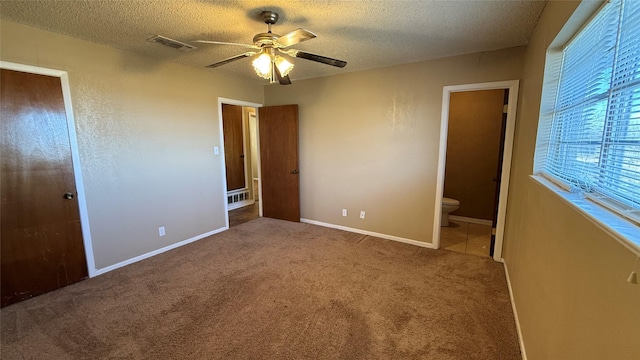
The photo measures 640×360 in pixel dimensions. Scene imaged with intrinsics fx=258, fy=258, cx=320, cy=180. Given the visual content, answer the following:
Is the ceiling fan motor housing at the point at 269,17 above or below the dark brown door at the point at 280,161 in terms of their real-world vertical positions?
above

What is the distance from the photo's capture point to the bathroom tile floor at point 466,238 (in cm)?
333

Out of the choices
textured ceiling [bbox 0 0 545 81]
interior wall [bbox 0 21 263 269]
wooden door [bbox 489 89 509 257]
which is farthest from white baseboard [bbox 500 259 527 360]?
interior wall [bbox 0 21 263 269]

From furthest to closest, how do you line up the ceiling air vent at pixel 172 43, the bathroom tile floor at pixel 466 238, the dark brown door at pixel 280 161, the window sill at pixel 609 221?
the dark brown door at pixel 280 161 → the bathroom tile floor at pixel 466 238 → the ceiling air vent at pixel 172 43 → the window sill at pixel 609 221

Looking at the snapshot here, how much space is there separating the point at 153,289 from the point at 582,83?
3439 millimetres

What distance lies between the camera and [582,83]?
1244 millimetres

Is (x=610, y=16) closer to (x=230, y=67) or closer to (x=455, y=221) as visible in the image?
(x=230, y=67)

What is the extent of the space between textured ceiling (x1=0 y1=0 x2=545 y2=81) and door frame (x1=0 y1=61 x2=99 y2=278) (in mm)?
368

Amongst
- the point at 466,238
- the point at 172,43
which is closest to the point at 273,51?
the point at 172,43

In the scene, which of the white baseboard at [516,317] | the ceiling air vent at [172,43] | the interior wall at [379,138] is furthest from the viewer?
the interior wall at [379,138]

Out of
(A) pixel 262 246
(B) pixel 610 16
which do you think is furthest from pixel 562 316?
(A) pixel 262 246

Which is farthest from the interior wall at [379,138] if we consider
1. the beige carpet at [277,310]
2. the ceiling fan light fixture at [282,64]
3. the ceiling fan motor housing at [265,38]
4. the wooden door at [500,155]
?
the ceiling fan motor housing at [265,38]

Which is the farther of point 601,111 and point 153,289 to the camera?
point 153,289

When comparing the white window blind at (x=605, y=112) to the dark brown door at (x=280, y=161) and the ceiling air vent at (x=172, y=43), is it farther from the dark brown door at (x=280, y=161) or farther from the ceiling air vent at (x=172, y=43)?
the dark brown door at (x=280, y=161)

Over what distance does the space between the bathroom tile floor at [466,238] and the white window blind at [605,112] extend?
7.00 ft
